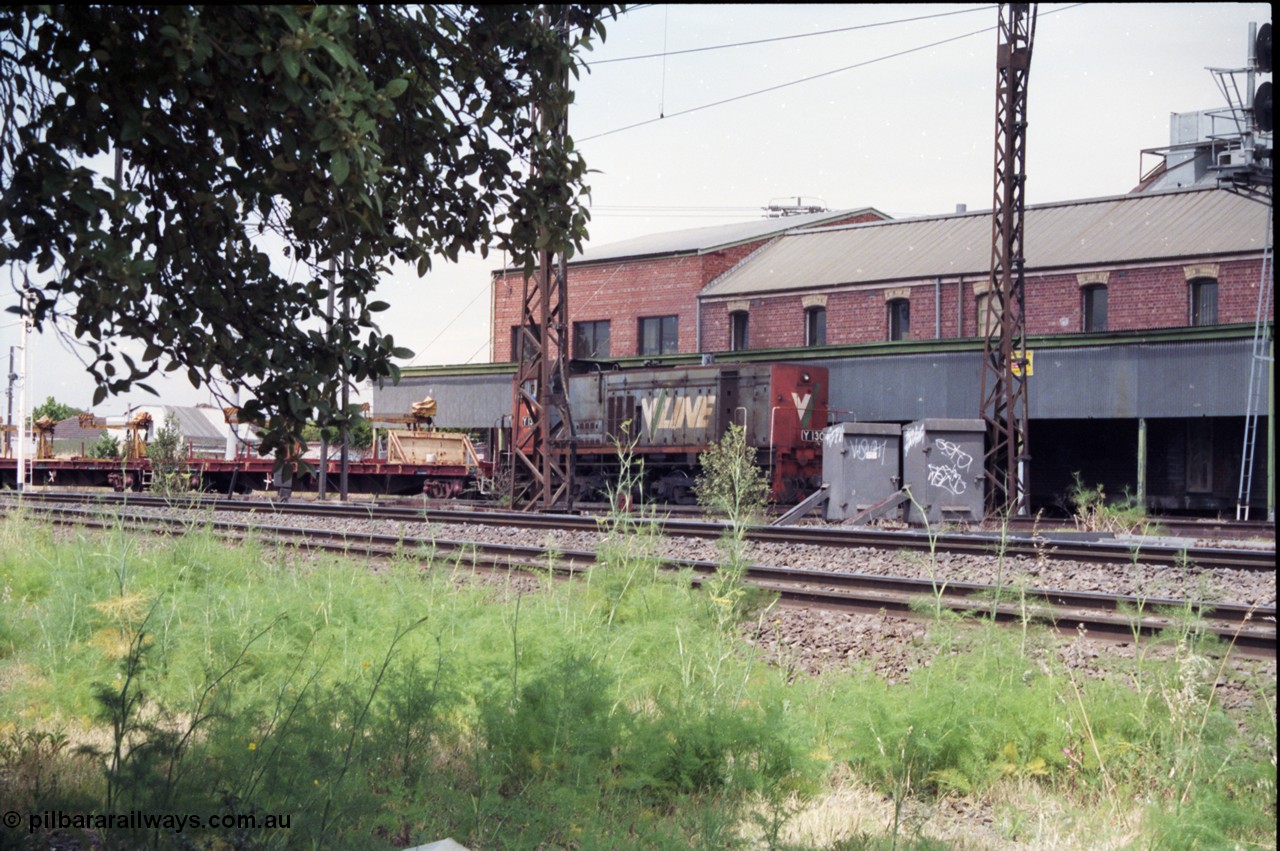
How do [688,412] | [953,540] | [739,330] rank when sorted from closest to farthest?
[953,540]
[688,412]
[739,330]

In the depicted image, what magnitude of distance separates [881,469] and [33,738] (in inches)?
686

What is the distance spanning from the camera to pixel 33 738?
6016mm

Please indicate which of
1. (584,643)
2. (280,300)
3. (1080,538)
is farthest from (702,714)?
(1080,538)

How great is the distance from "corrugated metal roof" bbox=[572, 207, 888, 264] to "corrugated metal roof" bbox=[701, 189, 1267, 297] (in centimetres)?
123

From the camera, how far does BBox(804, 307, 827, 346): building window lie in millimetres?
40156

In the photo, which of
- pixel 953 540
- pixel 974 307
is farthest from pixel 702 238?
pixel 953 540

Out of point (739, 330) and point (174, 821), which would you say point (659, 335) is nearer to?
point (739, 330)

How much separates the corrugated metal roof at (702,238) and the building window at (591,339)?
2645 millimetres

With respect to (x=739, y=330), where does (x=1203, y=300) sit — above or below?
above

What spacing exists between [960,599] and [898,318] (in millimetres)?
29843

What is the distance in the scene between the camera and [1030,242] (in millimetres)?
37219

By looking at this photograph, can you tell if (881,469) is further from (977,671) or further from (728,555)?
(977,671)

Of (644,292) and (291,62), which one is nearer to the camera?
(291,62)

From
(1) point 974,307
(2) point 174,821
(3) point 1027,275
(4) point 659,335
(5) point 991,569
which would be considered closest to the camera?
(2) point 174,821
